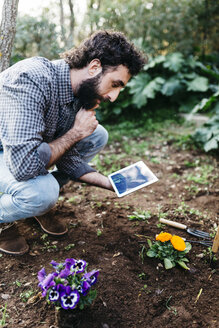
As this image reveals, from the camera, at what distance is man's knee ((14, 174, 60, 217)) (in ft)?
5.77

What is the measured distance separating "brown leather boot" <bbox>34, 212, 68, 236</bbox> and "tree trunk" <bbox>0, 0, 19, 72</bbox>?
55.9 inches

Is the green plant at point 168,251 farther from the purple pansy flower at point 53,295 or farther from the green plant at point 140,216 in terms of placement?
the purple pansy flower at point 53,295

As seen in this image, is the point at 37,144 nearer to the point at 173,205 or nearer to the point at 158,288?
Result: the point at 158,288

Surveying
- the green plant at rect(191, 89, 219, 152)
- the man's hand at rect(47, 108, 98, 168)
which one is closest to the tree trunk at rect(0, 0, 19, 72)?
the man's hand at rect(47, 108, 98, 168)

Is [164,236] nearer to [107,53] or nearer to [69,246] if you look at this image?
[69,246]

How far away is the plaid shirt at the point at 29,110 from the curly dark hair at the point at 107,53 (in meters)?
0.16

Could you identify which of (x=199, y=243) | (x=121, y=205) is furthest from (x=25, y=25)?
(x=199, y=243)

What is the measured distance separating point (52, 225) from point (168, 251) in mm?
879

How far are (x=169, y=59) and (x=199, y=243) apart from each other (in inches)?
144

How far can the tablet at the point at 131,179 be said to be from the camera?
6.64ft

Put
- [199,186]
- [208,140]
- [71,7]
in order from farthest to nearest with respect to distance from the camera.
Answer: [71,7] → [208,140] → [199,186]

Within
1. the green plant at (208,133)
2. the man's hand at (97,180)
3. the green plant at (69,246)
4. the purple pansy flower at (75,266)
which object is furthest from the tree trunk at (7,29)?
the green plant at (208,133)

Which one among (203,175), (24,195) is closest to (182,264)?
(24,195)

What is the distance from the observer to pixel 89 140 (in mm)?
2406
